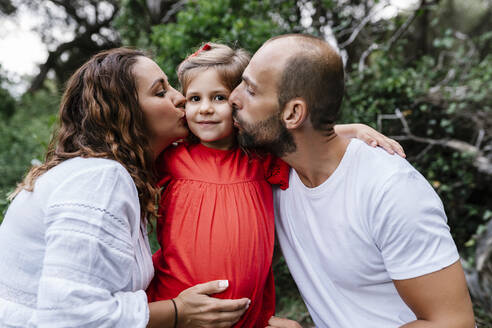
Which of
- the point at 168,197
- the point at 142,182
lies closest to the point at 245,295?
the point at 168,197

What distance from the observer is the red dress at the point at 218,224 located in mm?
1823

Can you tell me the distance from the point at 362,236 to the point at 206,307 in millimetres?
771

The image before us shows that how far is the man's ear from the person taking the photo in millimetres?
1798

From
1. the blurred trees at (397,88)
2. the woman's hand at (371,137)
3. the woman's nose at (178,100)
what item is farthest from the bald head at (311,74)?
the blurred trees at (397,88)

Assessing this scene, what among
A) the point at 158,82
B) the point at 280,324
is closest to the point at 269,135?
the point at 158,82

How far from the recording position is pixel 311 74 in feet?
5.75

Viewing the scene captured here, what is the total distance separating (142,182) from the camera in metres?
1.68

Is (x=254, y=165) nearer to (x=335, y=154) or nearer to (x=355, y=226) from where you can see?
(x=335, y=154)

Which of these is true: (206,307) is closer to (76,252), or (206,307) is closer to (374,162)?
(76,252)

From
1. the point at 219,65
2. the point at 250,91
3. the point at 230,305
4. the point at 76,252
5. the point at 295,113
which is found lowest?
the point at 230,305

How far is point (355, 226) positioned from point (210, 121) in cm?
91

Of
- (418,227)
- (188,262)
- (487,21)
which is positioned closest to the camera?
(418,227)

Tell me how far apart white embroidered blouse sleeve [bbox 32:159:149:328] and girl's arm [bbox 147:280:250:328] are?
0.56ft

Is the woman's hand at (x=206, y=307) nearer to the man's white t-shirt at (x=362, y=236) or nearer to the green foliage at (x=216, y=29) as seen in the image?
the man's white t-shirt at (x=362, y=236)
